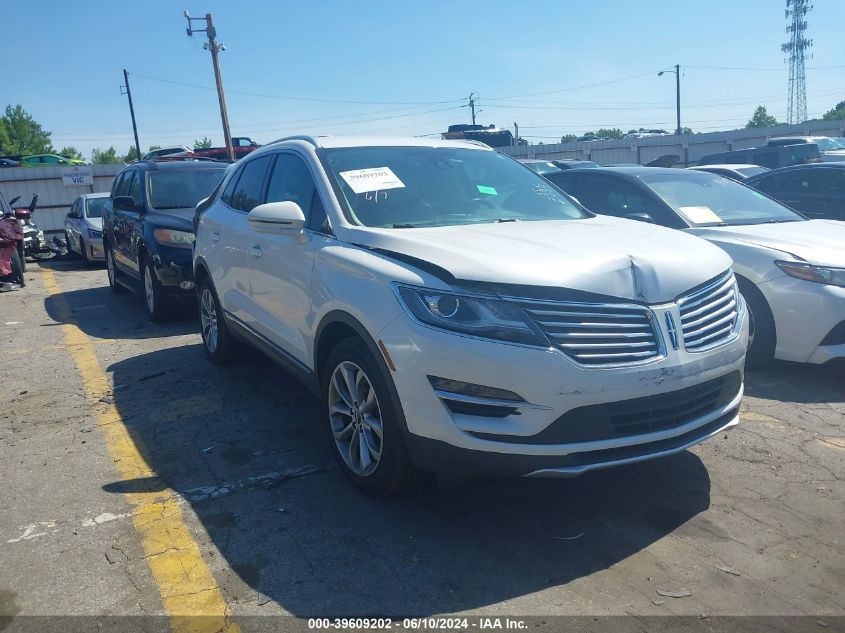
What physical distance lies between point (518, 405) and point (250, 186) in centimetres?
326

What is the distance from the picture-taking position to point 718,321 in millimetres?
3602

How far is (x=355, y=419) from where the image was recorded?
3.80 m

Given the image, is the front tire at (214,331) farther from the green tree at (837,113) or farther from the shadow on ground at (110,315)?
the green tree at (837,113)

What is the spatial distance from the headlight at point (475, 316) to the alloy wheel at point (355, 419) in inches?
20.8

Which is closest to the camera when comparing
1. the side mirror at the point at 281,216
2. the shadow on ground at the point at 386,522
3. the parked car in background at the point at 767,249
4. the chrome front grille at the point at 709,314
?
the shadow on ground at the point at 386,522

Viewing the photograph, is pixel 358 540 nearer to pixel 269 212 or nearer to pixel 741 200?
pixel 269 212

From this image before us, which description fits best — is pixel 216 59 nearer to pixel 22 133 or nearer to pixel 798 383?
pixel 798 383

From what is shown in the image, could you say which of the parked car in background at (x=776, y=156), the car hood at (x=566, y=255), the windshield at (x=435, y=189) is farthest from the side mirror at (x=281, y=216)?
the parked car in background at (x=776, y=156)

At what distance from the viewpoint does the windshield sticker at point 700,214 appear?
253 inches

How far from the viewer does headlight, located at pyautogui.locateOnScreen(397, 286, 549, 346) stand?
309cm

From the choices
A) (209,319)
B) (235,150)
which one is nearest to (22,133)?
(235,150)

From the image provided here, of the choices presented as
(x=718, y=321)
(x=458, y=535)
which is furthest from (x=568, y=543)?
(x=718, y=321)

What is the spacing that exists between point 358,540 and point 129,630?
101 cm

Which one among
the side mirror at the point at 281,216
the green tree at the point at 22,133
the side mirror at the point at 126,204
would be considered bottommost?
the side mirror at the point at 281,216
